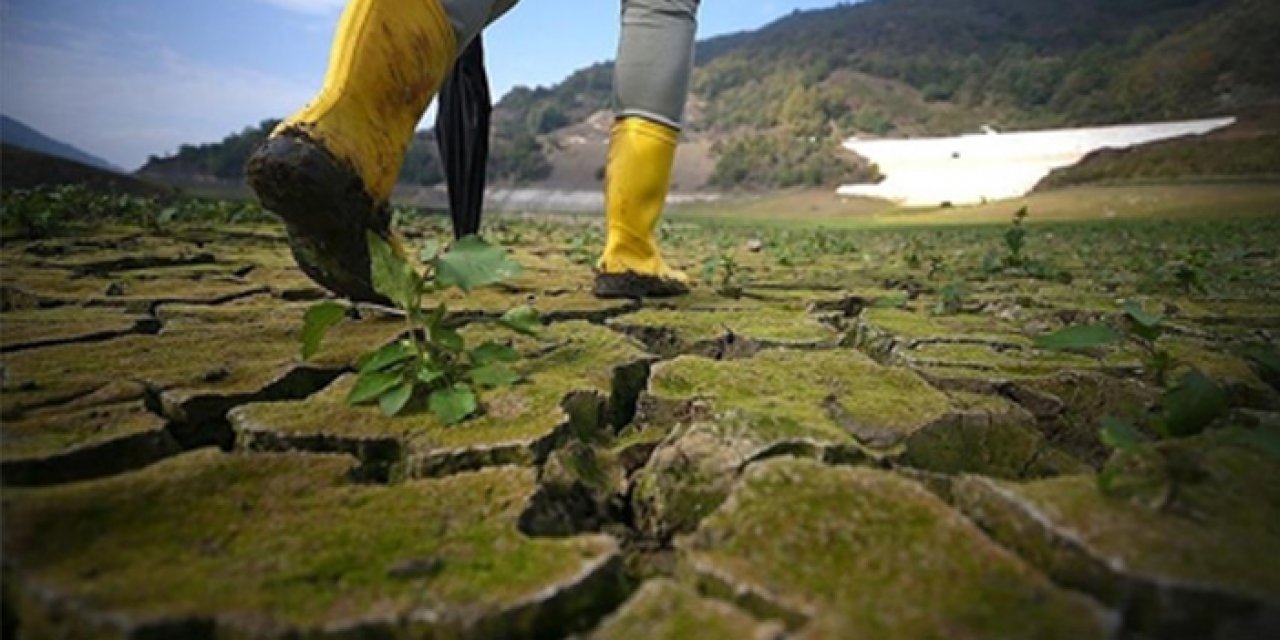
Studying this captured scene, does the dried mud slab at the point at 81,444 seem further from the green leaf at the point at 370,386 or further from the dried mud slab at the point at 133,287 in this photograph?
the dried mud slab at the point at 133,287

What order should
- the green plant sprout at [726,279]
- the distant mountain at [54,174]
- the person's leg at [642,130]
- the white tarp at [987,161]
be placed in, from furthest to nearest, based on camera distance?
the white tarp at [987,161] < the distant mountain at [54,174] < the green plant sprout at [726,279] < the person's leg at [642,130]

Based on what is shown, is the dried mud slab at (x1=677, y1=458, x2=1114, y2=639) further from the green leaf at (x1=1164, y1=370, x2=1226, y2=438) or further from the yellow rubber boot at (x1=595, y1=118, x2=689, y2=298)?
the yellow rubber boot at (x1=595, y1=118, x2=689, y2=298)

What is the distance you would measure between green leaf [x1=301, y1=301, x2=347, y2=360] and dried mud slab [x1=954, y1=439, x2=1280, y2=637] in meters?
0.83

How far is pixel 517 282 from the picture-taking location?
2.63 meters

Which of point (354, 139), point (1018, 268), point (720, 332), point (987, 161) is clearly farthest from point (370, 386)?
point (987, 161)

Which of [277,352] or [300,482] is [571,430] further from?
[277,352]

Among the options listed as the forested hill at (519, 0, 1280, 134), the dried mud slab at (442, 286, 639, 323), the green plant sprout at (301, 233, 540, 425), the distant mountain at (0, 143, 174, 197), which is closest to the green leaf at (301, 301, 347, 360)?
the green plant sprout at (301, 233, 540, 425)

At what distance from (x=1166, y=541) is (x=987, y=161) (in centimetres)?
2533

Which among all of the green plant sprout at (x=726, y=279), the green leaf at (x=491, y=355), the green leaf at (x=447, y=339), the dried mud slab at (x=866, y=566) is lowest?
the green plant sprout at (x=726, y=279)

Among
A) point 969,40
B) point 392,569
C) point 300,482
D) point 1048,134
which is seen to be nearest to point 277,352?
point 300,482

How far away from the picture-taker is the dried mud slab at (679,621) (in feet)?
1.92

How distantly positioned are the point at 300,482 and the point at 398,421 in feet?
0.62

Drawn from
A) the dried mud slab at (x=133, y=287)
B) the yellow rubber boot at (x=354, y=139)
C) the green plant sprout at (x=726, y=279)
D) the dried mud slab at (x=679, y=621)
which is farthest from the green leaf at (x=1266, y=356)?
the dried mud slab at (x=133, y=287)

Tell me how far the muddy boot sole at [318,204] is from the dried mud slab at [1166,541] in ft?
3.31
